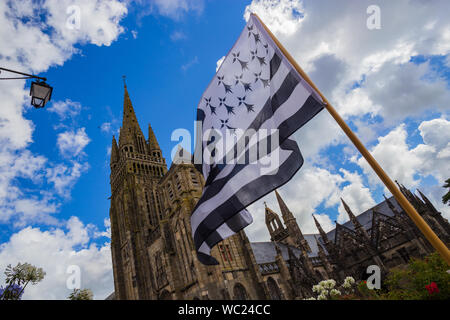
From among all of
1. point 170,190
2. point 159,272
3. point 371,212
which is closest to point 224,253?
point 170,190

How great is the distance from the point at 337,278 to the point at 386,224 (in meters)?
11.0

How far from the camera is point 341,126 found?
5348 millimetres

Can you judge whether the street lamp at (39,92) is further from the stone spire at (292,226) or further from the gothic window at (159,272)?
the stone spire at (292,226)

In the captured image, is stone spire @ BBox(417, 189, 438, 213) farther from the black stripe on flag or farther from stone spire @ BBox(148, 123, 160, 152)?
stone spire @ BBox(148, 123, 160, 152)

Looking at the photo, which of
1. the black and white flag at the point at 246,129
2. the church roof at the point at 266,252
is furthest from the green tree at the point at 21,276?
the church roof at the point at 266,252

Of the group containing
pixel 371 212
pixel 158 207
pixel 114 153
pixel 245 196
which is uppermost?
pixel 114 153

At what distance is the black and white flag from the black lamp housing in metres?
4.45

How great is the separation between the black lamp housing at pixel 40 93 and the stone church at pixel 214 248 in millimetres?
21061

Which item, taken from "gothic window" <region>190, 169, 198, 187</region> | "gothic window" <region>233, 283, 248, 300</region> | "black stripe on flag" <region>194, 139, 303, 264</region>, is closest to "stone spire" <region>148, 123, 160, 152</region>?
"gothic window" <region>190, 169, 198, 187</region>

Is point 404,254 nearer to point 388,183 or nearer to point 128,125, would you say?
point 388,183

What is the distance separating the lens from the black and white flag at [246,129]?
6516 millimetres

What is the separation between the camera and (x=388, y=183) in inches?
180

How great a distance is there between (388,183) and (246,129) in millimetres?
4042
